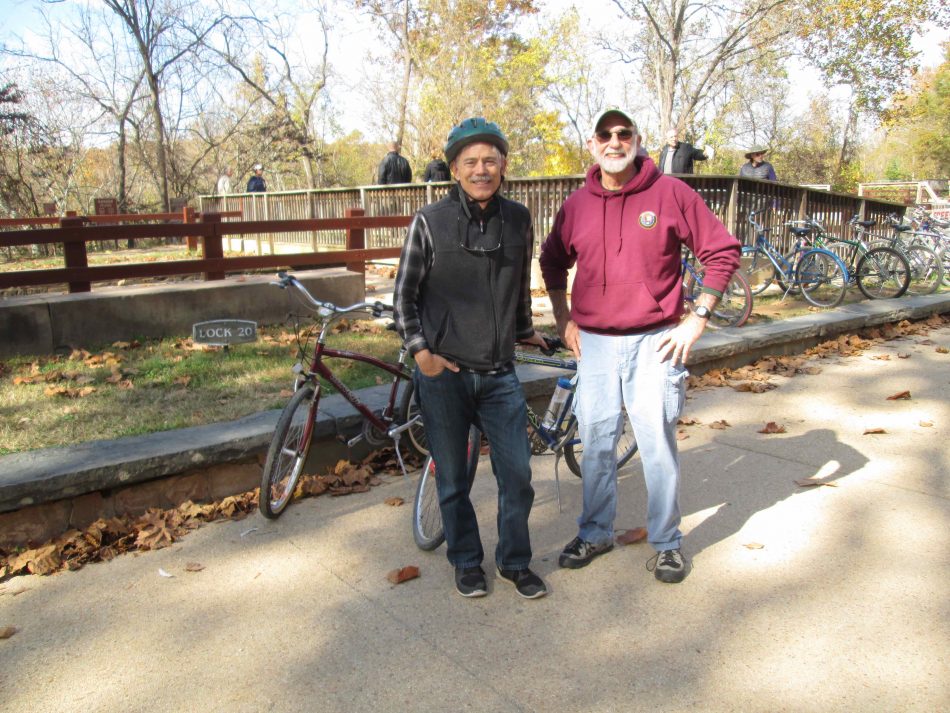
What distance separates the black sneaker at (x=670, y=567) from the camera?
3.48 meters

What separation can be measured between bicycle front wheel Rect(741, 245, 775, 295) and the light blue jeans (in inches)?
321

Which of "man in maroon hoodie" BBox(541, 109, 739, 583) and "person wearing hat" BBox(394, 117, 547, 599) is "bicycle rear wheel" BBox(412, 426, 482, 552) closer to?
"person wearing hat" BBox(394, 117, 547, 599)

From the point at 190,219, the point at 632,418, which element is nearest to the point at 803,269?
the point at 632,418

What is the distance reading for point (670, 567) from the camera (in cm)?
350

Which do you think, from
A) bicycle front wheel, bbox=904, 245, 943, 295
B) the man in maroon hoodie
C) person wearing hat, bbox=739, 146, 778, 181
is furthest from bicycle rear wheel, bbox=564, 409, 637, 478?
person wearing hat, bbox=739, 146, 778, 181

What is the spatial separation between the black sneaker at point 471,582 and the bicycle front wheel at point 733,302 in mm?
5827

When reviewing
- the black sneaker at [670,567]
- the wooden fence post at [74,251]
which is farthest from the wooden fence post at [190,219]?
the black sneaker at [670,567]

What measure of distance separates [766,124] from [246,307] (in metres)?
45.7

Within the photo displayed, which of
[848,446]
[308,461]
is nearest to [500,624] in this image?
[308,461]

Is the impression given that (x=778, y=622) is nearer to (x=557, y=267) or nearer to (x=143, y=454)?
(x=557, y=267)

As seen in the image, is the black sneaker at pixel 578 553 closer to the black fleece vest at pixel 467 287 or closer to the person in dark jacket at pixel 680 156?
the black fleece vest at pixel 467 287

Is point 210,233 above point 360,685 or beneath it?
above

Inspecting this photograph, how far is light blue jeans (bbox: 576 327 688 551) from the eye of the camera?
338 centimetres

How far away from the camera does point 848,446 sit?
5320 millimetres
